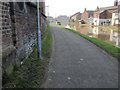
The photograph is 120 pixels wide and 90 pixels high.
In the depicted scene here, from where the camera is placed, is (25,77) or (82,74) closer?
(25,77)

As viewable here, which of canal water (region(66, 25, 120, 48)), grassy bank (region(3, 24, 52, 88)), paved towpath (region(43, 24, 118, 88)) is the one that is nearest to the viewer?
grassy bank (region(3, 24, 52, 88))

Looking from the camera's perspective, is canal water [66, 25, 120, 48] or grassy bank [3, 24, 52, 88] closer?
grassy bank [3, 24, 52, 88]

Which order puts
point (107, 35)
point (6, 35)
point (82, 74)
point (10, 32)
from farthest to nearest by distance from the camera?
1. point (107, 35)
2. point (82, 74)
3. point (10, 32)
4. point (6, 35)

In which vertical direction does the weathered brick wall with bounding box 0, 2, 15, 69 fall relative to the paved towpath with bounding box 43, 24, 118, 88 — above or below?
above

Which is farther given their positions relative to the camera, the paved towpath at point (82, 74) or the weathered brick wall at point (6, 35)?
the paved towpath at point (82, 74)

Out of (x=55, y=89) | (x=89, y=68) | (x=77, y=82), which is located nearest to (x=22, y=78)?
(x=55, y=89)

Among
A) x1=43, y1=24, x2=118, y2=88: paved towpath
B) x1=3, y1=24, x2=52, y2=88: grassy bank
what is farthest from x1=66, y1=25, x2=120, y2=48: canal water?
x1=3, y1=24, x2=52, y2=88: grassy bank

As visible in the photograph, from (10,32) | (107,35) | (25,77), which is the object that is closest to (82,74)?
(25,77)

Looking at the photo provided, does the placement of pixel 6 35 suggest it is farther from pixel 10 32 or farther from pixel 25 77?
pixel 25 77

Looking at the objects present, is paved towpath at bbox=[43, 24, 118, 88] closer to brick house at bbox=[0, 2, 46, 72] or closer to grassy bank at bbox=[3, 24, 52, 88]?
grassy bank at bbox=[3, 24, 52, 88]

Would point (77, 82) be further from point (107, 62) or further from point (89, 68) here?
point (107, 62)

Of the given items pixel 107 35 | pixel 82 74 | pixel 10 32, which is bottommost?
pixel 82 74

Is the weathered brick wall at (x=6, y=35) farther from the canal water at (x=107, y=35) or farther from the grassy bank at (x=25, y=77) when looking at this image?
the canal water at (x=107, y=35)

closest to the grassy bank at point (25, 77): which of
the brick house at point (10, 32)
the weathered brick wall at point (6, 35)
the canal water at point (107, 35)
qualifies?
the brick house at point (10, 32)
